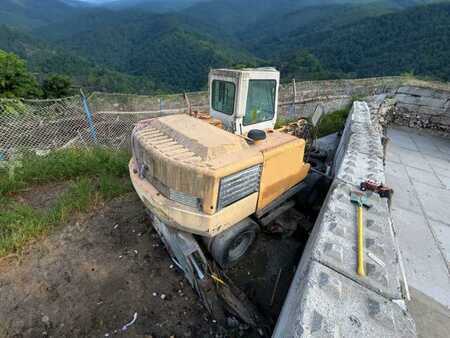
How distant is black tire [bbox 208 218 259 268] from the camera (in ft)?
8.79

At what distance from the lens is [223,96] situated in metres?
3.10

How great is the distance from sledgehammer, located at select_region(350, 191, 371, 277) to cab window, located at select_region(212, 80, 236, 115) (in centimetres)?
178

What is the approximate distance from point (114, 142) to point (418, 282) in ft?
23.6

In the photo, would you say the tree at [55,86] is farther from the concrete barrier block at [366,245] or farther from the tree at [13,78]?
the concrete barrier block at [366,245]

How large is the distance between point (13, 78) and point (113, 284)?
12.8m

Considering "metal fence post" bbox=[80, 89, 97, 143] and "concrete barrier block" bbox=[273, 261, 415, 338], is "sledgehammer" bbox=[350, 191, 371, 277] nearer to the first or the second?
"concrete barrier block" bbox=[273, 261, 415, 338]

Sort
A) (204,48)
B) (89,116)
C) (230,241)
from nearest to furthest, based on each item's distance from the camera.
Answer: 1. (230,241)
2. (89,116)
3. (204,48)

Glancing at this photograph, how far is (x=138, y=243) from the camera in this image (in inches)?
131

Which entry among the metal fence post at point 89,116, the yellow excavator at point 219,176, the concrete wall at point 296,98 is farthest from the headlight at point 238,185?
the concrete wall at point 296,98

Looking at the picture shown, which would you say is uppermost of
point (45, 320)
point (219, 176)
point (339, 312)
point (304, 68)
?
point (304, 68)

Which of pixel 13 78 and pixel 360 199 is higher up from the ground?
pixel 13 78

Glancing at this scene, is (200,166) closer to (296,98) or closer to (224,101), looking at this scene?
(224,101)

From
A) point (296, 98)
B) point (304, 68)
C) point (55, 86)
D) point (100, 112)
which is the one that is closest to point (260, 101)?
point (100, 112)

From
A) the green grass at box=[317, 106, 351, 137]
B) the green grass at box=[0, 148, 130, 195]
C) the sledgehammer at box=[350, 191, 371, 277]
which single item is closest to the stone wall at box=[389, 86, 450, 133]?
the green grass at box=[317, 106, 351, 137]
